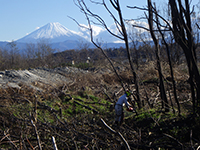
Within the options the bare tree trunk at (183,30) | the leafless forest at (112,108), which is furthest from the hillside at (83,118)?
the bare tree trunk at (183,30)

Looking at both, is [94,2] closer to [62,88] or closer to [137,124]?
[137,124]

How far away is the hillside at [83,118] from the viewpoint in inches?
180

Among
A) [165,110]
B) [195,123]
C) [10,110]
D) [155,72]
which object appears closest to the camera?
[195,123]

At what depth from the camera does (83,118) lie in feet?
23.4

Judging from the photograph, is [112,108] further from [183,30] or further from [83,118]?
[183,30]

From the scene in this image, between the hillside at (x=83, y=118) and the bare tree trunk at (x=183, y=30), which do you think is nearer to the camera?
the bare tree trunk at (x=183, y=30)

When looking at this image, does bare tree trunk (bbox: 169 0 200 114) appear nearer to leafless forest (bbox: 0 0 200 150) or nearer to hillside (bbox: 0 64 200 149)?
leafless forest (bbox: 0 0 200 150)

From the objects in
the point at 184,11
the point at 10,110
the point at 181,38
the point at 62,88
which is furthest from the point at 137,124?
the point at 62,88

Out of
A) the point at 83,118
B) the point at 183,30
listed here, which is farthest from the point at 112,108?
the point at 183,30

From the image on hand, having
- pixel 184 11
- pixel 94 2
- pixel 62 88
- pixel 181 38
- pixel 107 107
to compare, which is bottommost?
pixel 107 107

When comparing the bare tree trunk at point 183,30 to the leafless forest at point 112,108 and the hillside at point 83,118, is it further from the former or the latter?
the hillside at point 83,118

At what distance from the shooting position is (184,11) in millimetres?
4355

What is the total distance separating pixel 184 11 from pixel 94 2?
97.5 inches

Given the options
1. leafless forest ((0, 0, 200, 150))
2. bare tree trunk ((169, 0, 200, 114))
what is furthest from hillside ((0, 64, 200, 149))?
bare tree trunk ((169, 0, 200, 114))
